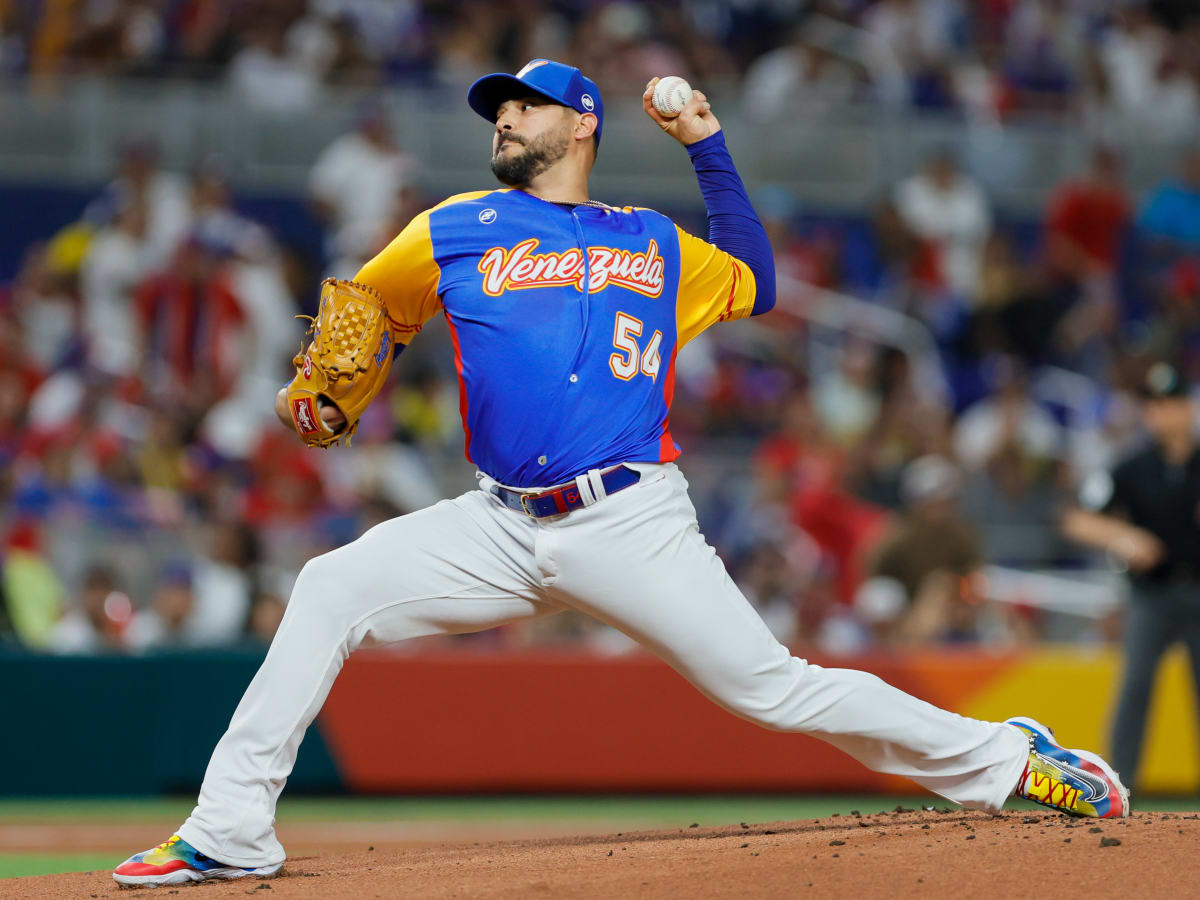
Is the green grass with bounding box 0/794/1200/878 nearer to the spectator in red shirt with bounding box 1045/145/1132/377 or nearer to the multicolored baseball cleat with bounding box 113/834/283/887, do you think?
the multicolored baseball cleat with bounding box 113/834/283/887

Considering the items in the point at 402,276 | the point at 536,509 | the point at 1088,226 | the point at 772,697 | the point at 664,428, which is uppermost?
the point at 1088,226

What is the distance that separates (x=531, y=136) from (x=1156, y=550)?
155 inches

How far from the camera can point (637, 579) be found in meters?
4.52

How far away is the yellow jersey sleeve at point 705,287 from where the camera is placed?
488 centimetres

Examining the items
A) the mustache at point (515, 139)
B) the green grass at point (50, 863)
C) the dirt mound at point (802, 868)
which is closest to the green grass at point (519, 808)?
the green grass at point (50, 863)

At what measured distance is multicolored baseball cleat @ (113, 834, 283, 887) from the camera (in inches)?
178

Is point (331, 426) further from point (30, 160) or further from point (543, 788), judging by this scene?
point (30, 160)

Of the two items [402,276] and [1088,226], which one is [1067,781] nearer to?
[402,276]

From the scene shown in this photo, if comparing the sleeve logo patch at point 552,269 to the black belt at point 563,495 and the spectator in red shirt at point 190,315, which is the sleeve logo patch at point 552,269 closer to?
the black belt at point 563,495

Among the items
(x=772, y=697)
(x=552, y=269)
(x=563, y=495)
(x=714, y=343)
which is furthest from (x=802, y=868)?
(x=714, y=343)

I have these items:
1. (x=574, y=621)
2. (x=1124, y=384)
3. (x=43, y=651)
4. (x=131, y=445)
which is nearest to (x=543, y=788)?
(x=574, y=621)

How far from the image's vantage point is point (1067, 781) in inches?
194

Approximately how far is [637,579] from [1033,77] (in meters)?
12.5

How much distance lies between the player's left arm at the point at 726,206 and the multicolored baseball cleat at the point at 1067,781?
5.04 ft
